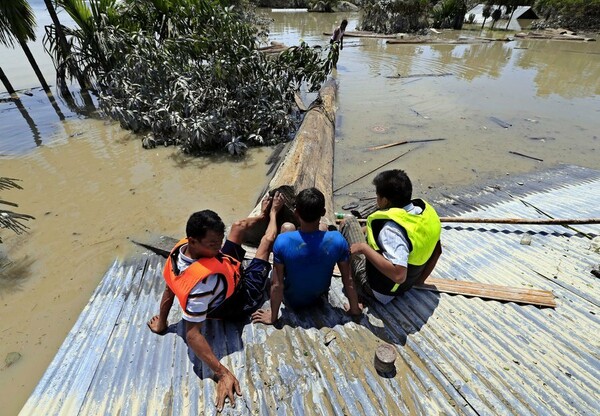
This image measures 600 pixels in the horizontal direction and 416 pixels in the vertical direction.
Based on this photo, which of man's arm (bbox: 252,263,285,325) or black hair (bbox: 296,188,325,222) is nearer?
black hair (bbox: 296,188,325,222)

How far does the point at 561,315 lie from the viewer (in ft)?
9.53

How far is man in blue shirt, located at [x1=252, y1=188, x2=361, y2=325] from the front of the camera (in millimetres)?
2365

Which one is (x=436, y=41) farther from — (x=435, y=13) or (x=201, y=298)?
(x=201, y=298)

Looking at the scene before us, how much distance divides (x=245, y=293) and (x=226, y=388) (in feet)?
2.60

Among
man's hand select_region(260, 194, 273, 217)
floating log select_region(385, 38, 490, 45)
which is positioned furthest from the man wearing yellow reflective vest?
floating log select_region(385, 38, 490, 45)

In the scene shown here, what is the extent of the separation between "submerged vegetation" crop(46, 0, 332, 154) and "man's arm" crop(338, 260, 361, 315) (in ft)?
17.4

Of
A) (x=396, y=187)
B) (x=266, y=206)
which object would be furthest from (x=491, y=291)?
(x=266, y=206)

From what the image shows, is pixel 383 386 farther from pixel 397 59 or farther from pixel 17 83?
pixel 397 59

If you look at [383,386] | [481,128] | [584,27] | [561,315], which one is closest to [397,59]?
[481,128]

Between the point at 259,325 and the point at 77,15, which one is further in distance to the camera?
the point at 77,15

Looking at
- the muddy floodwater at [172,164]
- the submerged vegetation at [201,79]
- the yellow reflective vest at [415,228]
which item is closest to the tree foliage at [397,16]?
the muddy floodwater at [172,164]

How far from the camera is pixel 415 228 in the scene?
2455mm

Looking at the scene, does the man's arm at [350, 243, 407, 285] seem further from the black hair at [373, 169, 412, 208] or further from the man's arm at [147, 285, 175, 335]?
the man's arm at [147, 285, 175, 335]

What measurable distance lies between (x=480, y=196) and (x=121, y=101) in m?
8.52
